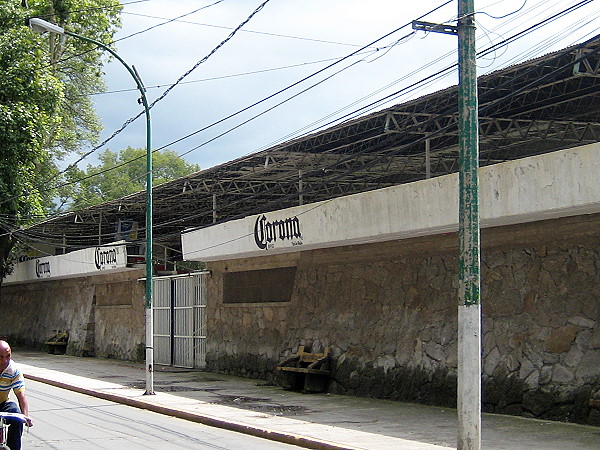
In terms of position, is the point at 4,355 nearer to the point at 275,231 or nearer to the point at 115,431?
the point at 115,431

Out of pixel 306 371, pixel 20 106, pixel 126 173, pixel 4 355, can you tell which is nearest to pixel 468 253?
pixel 4 355

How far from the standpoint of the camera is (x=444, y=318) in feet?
52.1

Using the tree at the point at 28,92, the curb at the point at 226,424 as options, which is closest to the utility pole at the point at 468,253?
the curb at the point at 226,424

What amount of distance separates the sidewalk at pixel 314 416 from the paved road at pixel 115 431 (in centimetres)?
41

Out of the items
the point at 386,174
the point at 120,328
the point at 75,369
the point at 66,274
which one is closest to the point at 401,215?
the point at 386,174

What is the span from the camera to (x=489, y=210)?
13477 mm

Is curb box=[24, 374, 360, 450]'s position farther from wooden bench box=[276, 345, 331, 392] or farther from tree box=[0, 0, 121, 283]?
tree box=[0, 0, 121, 283]

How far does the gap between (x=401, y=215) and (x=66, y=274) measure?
21.5 metres

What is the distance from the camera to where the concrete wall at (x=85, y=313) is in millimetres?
30375

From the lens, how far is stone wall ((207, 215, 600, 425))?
1316 centimetres

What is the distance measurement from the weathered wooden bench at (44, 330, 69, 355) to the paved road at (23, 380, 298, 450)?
18144 millimetres

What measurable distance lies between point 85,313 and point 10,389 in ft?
87.8

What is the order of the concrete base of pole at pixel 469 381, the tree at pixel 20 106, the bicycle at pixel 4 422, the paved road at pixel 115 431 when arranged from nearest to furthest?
1. the bicycle at pixel 4 422
2. the concrete base of pole at pixel 469 381
3. the paved road at pixel 115 431
4. the tree at pixel 20 106

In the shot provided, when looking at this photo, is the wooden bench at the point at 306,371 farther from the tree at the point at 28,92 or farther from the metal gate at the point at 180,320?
the tree at the point at 28,92
